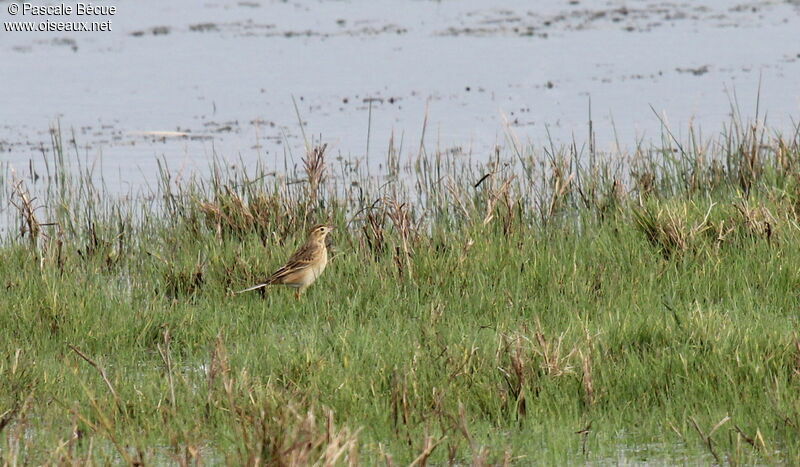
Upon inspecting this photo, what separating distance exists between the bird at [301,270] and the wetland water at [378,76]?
111 inches

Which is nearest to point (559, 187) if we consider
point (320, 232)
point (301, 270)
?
point (320, 232)

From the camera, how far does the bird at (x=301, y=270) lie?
7.64 m

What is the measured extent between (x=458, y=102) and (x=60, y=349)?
9444 millimetres

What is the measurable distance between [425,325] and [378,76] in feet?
36.8

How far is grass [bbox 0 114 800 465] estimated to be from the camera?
5203 mm

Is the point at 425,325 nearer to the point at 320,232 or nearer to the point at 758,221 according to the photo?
the point at 320,232

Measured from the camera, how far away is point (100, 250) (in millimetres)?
8766

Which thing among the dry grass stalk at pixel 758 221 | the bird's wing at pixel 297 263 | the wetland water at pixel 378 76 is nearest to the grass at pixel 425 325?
the dry grass stalk at pixel 758 221

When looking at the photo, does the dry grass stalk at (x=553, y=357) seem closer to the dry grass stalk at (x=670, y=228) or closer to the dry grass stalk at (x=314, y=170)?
the dry grass stalk at (x=670, y=228)

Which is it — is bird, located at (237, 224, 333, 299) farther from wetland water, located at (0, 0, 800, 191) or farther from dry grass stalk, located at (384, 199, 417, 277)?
wetland water, located at (0, 0, 800, 191)

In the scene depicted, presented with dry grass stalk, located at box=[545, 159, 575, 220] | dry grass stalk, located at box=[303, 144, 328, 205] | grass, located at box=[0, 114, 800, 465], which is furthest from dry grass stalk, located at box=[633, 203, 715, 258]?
dry grass stalk, located at box=[303, 144, 328, 205]

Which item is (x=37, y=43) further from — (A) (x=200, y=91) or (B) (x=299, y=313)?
(B) (x=299, y=313)

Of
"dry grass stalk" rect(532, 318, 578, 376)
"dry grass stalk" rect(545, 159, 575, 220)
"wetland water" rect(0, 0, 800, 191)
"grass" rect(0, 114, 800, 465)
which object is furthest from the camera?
"wetland water" rect(0, 0, 800, 191)

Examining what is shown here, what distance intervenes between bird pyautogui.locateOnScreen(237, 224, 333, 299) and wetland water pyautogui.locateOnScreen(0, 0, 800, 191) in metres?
2.83
